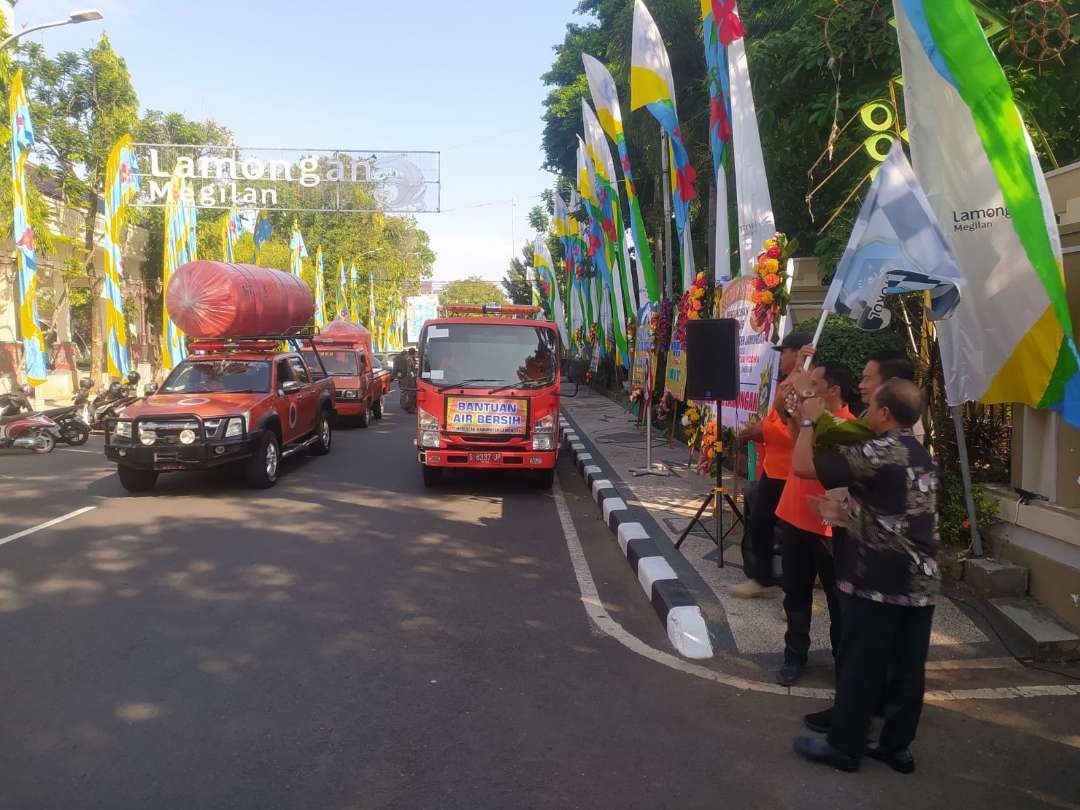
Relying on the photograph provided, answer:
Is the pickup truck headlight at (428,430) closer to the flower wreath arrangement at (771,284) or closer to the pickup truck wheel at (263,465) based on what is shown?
the pickup truck wheel at (263,465)

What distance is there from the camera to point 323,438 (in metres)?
13.3

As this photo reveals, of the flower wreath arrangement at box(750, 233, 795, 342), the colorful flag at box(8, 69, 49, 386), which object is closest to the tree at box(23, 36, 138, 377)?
the colorful flag at box(8, 69, 49, 386)

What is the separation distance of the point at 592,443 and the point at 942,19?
983 centimetres

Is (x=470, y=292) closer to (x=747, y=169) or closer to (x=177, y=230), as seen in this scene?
(x=177, y=230)

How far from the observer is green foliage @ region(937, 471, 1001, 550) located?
18.4 feet

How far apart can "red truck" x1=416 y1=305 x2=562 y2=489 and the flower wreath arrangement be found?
3.62m

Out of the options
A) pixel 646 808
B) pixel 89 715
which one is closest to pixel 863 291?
pixel 646 808

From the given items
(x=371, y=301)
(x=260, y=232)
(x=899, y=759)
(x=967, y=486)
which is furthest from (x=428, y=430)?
(x=371, y=301)

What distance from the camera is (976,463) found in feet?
20.6

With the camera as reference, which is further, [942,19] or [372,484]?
[372,484]

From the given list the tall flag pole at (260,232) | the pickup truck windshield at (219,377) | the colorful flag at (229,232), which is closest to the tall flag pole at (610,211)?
the pickup truck windshield at (219,377)

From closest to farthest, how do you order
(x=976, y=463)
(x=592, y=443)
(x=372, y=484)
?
(x=976, y=463)
(x=372, y=484)
(x=592, y=443)

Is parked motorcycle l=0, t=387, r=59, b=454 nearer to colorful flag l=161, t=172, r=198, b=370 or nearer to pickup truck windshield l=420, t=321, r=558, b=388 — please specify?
pickup truck windshield l=420, t=321, r=558, b=388

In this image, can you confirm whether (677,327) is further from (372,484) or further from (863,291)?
(863,291)
